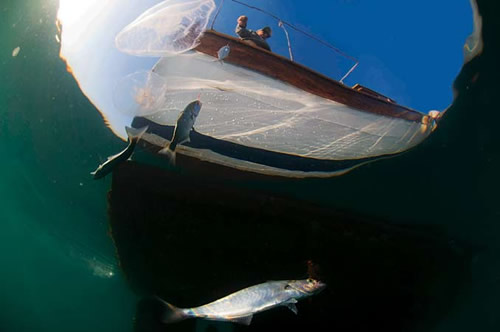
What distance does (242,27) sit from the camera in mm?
3600

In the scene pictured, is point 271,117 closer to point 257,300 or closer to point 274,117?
point 274,117

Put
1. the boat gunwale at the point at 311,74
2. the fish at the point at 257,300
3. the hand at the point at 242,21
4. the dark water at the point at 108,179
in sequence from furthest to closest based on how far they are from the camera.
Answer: the dark water at the point at 108,179 → the hand at the point at 242,21 → the boat gunwale at the point at 311,74 → the fish at the point at 257,300

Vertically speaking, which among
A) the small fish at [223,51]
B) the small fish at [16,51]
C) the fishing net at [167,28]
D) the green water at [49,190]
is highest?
the fishing net at [167,28]

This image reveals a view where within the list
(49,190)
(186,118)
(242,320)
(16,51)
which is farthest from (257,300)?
(49,190)

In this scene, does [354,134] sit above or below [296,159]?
above

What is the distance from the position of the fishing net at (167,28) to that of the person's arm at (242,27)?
45 cm

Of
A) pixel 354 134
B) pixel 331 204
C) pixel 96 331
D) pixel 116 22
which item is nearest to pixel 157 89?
pixel 116 22

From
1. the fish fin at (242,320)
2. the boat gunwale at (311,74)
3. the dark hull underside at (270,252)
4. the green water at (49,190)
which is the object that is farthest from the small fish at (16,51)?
the fish fin at (242,320)

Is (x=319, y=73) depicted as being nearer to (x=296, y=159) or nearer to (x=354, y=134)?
(x=354, y=134)

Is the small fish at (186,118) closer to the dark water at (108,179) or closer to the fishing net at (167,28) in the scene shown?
the fishing net at (167,28)

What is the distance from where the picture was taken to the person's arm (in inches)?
140

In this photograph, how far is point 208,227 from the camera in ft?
16.3

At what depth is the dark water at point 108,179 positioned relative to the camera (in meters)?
4.66

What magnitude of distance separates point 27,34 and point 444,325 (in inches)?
562
